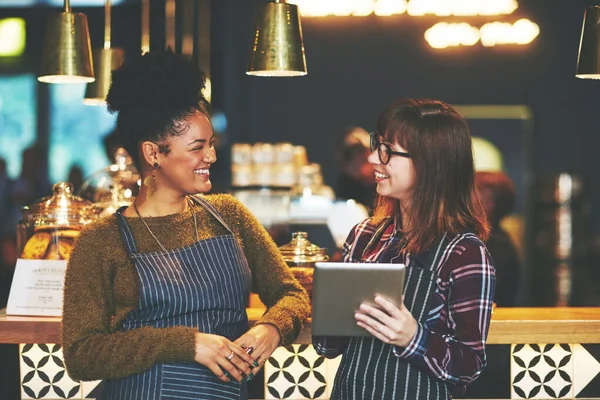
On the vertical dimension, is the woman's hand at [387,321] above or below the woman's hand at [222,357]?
above

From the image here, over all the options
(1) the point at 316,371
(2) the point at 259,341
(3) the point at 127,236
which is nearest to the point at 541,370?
(1) the point at 316,371

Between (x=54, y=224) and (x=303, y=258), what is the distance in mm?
879

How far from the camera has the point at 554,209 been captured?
8.97 m

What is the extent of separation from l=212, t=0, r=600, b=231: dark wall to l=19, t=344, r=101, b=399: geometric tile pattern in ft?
19.8

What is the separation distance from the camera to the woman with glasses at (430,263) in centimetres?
224

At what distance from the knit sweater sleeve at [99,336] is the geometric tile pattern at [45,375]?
70 cm

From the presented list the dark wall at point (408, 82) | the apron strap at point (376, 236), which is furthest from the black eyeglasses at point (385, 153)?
the dark wall at point (408, 82)

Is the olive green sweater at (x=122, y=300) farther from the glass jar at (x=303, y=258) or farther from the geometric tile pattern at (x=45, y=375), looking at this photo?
the geometric tile pattern at (x=45, y=375)

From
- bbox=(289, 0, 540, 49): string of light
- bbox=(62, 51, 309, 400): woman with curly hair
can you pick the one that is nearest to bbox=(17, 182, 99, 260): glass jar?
bbox=(62, 51, 309, 400): woman with curly hair

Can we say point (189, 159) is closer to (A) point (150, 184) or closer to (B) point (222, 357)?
(A) point (150, 184)

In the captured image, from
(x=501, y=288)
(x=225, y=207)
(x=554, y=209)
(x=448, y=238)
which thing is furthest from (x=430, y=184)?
(x=554, y=209)

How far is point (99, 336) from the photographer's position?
7.91 feet

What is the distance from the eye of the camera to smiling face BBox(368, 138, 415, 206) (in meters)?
2.34

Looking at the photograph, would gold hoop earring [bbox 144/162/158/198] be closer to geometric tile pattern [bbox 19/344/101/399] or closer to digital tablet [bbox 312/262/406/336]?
digital tablet [bbox 312/262/406/336]
